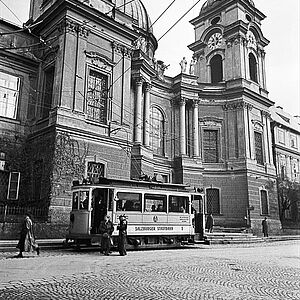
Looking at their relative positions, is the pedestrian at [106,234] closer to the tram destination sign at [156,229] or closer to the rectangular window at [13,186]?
the tram destination sign at [156,229]

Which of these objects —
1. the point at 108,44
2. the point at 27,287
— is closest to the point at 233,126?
the point at 108,44

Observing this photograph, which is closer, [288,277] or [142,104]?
[288,277]

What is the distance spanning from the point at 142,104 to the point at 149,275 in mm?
22060

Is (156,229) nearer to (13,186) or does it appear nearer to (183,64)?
(13,186)

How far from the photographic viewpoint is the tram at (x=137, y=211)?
54.2 ft

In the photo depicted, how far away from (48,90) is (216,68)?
20759 millimetres

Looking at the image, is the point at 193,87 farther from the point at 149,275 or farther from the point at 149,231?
the point at 149,275

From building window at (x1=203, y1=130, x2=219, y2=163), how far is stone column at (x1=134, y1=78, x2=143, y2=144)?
854 cm

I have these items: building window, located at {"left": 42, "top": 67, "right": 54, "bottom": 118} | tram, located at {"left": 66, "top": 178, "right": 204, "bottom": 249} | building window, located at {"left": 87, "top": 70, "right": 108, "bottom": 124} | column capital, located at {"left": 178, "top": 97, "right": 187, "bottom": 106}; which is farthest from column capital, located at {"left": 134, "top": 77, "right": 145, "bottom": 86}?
tram, located at {"left": 66, "top": 178, "right": 204, "bottom": 249}

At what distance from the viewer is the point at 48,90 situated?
24.6m

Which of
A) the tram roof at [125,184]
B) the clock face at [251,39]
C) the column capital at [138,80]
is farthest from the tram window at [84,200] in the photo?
the clock face at [251,39]

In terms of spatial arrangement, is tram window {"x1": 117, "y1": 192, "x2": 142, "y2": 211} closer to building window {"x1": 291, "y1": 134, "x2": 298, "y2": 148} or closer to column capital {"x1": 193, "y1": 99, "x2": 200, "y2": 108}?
column capital {"x1": 193, "y1": 99, "x2": 200, "y2": 108}

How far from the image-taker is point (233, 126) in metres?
35.7

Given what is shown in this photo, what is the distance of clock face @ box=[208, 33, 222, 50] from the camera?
3878 cm
